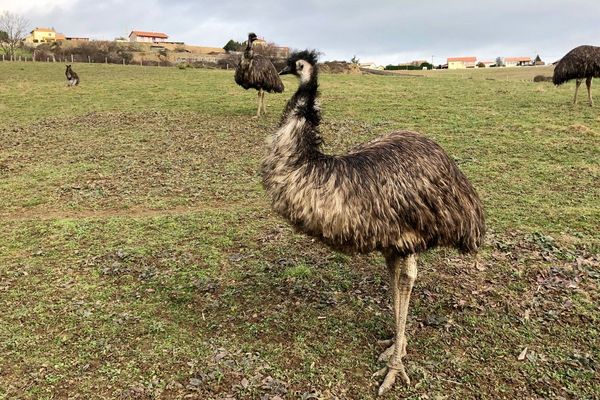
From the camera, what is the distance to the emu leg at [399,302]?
13.8 feet

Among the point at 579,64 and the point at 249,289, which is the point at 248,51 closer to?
the point at 249,289

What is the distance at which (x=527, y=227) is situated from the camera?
24.5 feet

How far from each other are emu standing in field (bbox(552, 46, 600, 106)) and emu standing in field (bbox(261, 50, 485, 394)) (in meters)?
14.7

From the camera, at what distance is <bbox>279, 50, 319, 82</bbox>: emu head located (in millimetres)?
4051

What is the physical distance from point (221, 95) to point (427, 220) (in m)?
18.7

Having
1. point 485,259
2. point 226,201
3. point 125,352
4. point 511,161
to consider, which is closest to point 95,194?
point 226,201

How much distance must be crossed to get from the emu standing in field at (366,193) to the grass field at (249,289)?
0.86 m

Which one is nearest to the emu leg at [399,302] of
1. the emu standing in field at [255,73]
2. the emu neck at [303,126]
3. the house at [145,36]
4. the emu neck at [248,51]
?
the emu neck at [303,126]

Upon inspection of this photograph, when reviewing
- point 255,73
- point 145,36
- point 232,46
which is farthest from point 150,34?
point 255,73

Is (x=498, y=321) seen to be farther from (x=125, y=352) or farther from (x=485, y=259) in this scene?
(x=125, y=352)

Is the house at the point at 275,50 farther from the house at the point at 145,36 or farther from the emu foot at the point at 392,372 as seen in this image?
the house at the point at 145,36

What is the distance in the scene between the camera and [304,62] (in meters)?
4.09

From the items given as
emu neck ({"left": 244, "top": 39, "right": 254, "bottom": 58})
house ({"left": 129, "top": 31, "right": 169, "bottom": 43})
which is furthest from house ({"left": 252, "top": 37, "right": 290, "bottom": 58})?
house ({"left": 129, "top": 31, "right": 169, "bottom": 43})

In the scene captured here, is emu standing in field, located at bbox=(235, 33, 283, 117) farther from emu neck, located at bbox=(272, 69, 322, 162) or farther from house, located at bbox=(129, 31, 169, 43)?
house, located at bbox=(129, 31, 169, 43)
